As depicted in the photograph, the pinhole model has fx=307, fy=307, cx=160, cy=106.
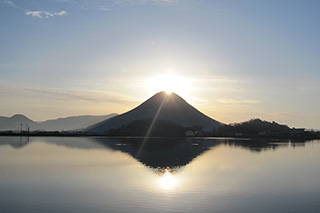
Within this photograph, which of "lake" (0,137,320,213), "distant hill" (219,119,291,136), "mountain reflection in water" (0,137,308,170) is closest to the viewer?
"lake" (0,137,320,213)

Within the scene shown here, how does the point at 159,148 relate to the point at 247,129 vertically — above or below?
below

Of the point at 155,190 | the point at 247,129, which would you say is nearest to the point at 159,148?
the point at 155,190

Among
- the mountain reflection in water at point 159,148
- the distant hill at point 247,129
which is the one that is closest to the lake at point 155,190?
the mountain reflection in water at point 159,148

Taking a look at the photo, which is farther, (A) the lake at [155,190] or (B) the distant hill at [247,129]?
(B) the distant hill at [247,129]

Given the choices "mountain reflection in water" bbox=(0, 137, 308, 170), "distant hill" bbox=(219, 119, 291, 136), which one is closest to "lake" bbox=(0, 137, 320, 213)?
"mountain reflection in water" bbox=(0, 137, 308, 170)

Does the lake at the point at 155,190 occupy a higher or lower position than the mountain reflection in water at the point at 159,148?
lower

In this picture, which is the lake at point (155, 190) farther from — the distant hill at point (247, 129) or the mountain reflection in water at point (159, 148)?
the distant hill at point (247, 129)

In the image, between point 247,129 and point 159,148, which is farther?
point 247,129

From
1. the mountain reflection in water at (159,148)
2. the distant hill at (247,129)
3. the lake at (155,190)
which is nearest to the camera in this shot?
the lake at (155,190)

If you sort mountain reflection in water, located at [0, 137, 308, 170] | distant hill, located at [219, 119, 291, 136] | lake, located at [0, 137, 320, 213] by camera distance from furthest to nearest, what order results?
1. distant hill, located at [219, 119, 291, 136]
2. mountain reflection in water, located at [0, 137, 308, 170]
3. lake, located at [0, 137, 320, 213]

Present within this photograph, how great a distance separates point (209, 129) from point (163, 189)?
170859 mm

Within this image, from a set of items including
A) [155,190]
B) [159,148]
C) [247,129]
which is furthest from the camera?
[247,129]

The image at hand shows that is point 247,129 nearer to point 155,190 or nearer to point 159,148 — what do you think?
point 159,148

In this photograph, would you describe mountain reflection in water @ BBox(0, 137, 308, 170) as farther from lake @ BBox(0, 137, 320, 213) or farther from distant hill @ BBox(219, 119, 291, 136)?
distant hill @ BBox(219, 119, 291, 136)
